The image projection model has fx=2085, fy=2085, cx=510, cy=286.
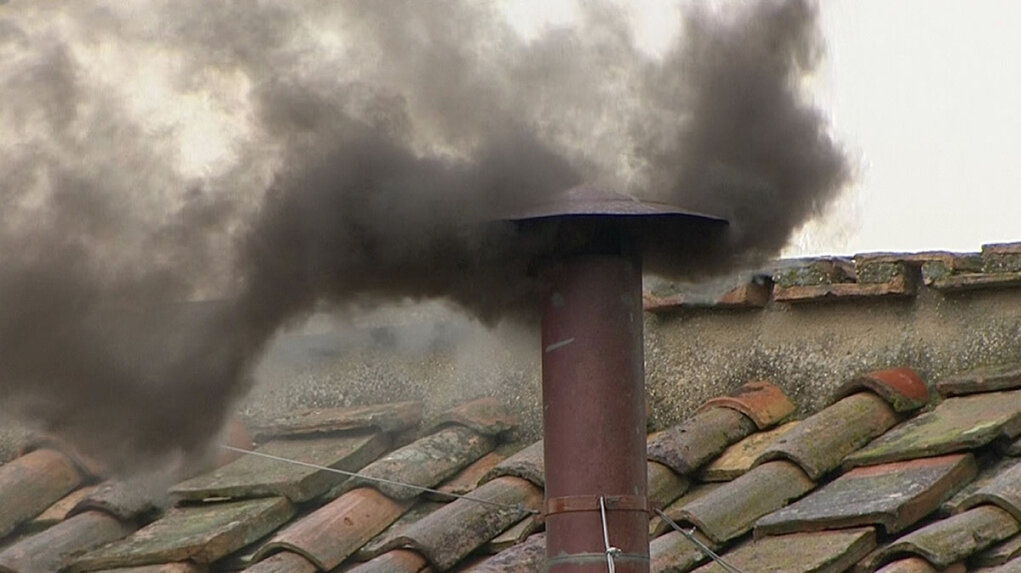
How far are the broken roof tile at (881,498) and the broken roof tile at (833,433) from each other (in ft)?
0.44

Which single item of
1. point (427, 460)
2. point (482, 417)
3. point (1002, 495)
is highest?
point (482, 417)

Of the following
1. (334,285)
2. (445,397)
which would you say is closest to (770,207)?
(334,285)

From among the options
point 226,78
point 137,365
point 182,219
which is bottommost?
point 137,365

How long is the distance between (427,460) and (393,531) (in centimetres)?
57

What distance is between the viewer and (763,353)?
752 centimetres

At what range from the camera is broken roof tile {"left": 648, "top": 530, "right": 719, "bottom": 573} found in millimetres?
6219

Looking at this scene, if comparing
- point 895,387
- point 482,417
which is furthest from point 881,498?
point 482,417

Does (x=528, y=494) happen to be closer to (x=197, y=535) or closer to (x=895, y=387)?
(x=197, y=535)

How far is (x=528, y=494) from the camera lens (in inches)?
275

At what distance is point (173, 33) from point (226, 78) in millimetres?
194

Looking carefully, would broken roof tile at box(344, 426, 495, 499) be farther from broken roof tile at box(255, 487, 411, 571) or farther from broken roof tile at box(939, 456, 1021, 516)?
broken roof tile at box(939, 456, 1021, 516)

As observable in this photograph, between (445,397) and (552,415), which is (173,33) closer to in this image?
(552,415)

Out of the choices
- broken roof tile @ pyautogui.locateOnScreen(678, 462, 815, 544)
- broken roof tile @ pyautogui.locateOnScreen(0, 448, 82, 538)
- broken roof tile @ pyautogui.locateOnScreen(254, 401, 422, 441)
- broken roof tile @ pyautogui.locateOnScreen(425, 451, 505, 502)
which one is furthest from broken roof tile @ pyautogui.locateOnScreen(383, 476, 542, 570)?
broken roof tile @ pyautogui.locateOnScreen(0, 448, 82, 538)

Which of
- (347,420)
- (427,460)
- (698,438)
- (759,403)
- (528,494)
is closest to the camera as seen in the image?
(528,494)
